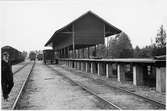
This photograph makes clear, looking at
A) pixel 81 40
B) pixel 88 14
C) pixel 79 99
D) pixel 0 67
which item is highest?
pixel 88 14

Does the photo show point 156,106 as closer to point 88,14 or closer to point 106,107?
point 106,107

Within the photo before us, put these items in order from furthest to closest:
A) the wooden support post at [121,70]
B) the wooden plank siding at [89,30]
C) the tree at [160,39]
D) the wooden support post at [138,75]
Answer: the tree at [160,39] < the wooden plank siding at [89,30] < the wooden support post at [121,70] < the wooden support post at [138,75]

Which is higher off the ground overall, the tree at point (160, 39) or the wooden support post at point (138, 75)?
the tree at point (160, 39)

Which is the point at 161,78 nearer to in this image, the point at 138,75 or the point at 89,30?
the point at 138,75

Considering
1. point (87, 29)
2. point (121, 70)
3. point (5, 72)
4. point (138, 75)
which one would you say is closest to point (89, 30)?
point (87, 29)

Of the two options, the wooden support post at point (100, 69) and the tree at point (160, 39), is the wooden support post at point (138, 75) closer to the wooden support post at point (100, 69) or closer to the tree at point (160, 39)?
the wooden support post at point (100, 69)

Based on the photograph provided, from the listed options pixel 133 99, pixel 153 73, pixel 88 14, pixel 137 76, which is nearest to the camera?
pixel 133 99

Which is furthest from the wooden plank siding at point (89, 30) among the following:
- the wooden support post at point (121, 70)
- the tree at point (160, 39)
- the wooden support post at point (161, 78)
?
the wooden support post at point (161, 78)

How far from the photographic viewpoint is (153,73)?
18.1 metres

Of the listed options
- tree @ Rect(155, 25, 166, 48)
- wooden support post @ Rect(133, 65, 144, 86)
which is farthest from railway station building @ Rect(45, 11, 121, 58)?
wooden support post @ Rect(133, 65, 144, 86)

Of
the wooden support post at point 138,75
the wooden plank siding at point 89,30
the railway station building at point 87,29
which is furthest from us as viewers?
the wooden plank siding at point 89,30

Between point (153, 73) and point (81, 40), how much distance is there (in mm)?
11636

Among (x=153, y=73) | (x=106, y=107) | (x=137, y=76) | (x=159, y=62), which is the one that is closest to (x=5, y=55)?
(x=106, y=107)

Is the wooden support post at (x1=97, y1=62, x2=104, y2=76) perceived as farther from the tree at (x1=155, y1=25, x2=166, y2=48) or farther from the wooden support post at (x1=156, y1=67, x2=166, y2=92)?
the tree at (x1=155, y1=25, x2=166, y2=48)
